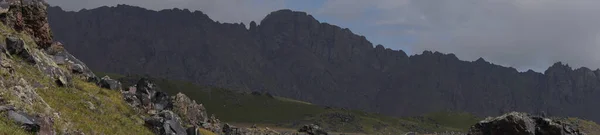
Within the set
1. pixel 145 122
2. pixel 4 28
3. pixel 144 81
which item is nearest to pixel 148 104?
pixel 144 81

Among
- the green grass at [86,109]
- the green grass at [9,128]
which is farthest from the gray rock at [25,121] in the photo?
the green grass at [86,109]

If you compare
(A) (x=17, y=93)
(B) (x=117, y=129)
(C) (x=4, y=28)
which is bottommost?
(B) (x=117, y=129)

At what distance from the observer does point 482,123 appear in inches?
2606

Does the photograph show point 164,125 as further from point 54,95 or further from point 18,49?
point 18,49

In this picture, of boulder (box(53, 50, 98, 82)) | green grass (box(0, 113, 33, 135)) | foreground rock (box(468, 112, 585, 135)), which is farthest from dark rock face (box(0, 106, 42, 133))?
foreground rock (box(468, 112, 585, 135))

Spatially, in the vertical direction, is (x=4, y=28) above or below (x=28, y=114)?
above

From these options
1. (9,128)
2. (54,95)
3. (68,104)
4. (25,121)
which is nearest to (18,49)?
(54,95)

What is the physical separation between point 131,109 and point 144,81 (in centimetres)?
1518

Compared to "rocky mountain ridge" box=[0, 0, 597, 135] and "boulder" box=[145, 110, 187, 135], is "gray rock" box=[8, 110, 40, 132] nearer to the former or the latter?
"rocky mountain ridge" box=[0, 0, 597, 135]

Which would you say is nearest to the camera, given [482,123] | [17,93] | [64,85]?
[17,93]

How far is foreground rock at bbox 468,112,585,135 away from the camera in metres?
61.8

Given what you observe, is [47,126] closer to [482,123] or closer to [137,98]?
[137,98]

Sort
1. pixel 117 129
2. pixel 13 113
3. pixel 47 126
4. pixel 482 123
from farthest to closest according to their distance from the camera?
pixel 482 123, pixel 117 129, pixel 47 126, pixel 13 113

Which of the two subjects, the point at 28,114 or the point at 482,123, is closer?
the point at 28,114
